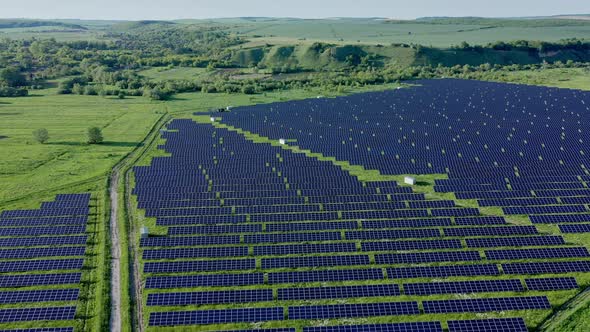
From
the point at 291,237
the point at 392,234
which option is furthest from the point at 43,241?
the point at 392,234

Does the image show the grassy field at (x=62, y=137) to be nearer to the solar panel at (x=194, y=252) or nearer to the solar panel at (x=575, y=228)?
the solar panel at (x=194, y=252)

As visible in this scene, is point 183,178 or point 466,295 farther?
point 183,178

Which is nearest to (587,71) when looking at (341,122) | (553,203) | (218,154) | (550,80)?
(550,80)

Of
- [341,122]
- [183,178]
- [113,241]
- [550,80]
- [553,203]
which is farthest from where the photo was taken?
[550,80]

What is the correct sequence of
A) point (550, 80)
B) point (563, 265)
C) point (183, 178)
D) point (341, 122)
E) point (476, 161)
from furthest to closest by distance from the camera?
1. point (550, 80)
2. point (341, 122)
3. point (476, 161)
4. point (183, 178)
5. point (563, 265)

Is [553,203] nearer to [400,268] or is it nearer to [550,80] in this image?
[400,268]
